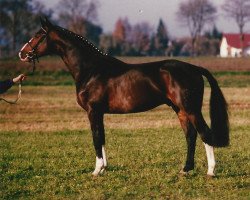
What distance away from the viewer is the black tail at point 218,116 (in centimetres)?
872

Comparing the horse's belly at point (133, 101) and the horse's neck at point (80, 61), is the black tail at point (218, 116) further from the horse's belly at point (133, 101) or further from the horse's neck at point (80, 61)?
the horse's neck at point (80, 61)

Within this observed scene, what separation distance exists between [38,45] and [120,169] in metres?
2.98

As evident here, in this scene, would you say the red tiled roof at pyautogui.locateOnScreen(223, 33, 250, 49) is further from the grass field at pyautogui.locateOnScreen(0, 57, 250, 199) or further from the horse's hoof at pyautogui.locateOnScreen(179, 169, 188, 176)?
the horse's hoof at pyautogui.locateOnScreen(179, 169, 188, 176)

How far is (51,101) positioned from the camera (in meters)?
25.2

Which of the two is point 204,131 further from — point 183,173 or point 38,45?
point 38,45

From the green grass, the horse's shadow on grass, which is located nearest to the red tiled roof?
the green grass

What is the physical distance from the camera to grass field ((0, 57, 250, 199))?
7.47 m

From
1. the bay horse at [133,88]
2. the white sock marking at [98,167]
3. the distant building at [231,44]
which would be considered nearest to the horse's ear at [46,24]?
the bay horse at [133,88]

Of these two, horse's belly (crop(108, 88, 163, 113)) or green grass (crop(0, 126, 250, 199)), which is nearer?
green grass (crop(0, 126, 250, 199))

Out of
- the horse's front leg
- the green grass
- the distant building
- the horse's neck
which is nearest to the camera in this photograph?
the green grass

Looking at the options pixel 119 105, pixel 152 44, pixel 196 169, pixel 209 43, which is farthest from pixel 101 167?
pixel 209 43

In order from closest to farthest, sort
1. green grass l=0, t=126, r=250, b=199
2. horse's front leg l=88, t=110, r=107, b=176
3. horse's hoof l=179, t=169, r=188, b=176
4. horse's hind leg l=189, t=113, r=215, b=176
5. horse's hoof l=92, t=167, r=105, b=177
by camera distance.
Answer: green grass l=0, t=126, r=250, b=199 < horse's hind leg l=189, t=113, r=215, b=176 < horse's hoof l=179, t=169, r=188, b=176 < horse's hoof l=92, t=167, r=105, b=177 < horse's front leg l=88, t=110, r=107, b=176

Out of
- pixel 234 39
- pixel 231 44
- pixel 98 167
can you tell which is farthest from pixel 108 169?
pixel 234 39

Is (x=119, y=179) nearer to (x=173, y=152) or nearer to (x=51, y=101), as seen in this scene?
(x=173, y=152)
